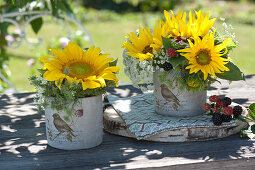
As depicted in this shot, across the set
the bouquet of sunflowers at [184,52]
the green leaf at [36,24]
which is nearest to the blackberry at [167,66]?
the bouquet of sunflowers at [184,52]

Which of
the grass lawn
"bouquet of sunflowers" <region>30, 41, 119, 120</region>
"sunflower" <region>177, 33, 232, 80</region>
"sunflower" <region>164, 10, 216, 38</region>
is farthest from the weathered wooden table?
the grass lawn

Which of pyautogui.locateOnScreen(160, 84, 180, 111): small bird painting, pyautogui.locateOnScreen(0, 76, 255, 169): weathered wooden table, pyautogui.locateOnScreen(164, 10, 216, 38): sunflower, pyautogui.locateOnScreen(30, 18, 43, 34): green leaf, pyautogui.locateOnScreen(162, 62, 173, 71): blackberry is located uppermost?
pyautogui.locateOnScreen(30, 18, 43, 34): green leaf

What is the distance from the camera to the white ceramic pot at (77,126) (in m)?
1.47

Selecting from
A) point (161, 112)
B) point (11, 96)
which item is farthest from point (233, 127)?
point (11, 96)

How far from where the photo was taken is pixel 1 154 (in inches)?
58.6

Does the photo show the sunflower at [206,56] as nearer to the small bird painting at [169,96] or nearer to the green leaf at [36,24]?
the small bird painting at [169,96]

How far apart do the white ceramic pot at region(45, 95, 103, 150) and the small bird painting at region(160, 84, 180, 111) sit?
279mm

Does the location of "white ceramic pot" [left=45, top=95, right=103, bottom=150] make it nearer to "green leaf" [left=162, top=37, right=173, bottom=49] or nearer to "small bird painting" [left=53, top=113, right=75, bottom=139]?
"small bird painting" [left=53, top=113, right=75, bottom=139]

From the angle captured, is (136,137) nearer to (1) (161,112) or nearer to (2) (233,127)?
(1) (161,112)

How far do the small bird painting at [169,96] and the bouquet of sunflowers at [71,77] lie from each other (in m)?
0.23

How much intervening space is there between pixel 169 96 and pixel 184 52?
21 cm

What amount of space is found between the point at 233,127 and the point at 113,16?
905 centimetres

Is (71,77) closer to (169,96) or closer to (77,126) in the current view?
(77,126)

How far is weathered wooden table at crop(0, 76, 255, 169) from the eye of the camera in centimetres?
135
